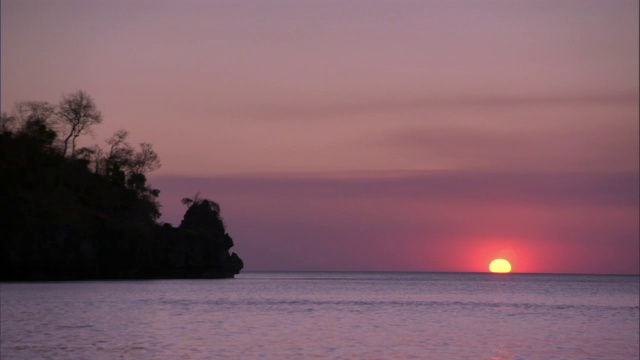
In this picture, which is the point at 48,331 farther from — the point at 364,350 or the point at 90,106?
the point at 90,106

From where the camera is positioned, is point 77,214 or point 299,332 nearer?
point 299,332

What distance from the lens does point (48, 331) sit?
4344 cm

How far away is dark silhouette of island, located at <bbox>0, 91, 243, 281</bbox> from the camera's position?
10712 cm

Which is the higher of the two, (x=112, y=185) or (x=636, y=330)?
(x=112, y=185)

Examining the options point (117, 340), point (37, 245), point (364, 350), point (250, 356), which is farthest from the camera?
point (37, 245)

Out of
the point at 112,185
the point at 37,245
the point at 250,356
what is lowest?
the point at 250,356

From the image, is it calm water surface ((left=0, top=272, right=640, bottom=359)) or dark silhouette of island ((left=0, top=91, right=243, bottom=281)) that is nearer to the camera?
calm water surface ((left=0, top=272, right=640, bottom=359))

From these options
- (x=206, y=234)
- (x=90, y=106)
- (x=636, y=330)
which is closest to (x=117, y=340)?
(x=636, y=330)

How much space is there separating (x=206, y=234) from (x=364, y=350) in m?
111

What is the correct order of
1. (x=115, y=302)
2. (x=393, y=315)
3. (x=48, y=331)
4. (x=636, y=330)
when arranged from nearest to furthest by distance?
(x=48, y=331), (x=636, y=330), (x=393, y=315), (x=115, y=302)

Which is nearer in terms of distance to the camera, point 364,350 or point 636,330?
point 364,350

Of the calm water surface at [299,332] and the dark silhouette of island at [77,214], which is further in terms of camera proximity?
the dark silhouette of island at [77,214]

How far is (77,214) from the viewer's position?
118 m

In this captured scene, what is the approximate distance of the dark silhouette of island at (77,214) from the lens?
351ft
